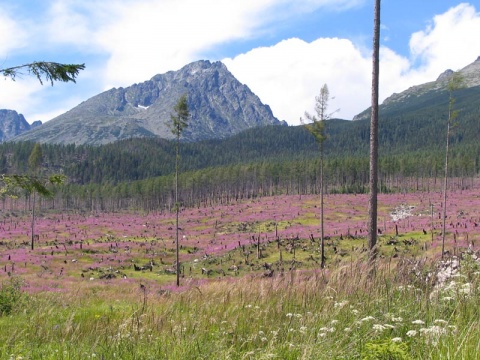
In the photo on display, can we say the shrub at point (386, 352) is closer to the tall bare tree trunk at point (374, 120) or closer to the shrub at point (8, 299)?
the tall bare tree trunk at point (374, 120)

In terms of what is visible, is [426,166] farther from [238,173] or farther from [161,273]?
[161,273]

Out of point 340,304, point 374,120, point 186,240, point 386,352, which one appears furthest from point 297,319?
point 186,240

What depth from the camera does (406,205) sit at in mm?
85625

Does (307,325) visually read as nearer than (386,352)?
No

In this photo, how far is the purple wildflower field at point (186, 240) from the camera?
1325 inches

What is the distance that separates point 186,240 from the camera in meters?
60.0

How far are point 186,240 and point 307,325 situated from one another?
5634cm

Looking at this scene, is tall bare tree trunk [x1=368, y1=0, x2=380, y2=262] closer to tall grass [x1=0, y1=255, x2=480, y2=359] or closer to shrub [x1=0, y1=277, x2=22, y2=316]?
tall grass [x1=0, y1=255, x2=480, y2=359]

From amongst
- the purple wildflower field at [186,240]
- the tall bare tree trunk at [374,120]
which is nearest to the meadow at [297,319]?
the tall bare tree trunk at [374,120]

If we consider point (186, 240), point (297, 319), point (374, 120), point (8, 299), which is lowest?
point (186, 240)

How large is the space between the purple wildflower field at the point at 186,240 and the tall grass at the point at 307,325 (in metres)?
5.16

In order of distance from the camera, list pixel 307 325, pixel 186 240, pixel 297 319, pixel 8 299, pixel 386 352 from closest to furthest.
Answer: pixel 386 352 → pixel 307 325 → pixel 297 319 → pixel 8 299 → pixel 186 240

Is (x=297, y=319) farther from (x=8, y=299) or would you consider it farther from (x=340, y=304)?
(x=8, y=299)

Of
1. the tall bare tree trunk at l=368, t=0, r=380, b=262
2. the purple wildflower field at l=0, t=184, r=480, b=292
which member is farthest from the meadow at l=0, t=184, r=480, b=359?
the purple wildflower field at l=0, t=184, r=480, b=292
